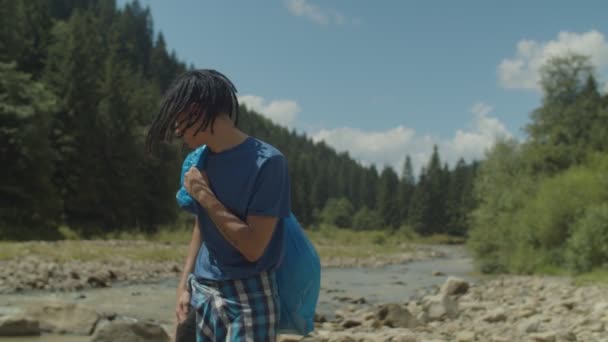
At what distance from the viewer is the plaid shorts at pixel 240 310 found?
1.94 m

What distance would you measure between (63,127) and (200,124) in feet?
158

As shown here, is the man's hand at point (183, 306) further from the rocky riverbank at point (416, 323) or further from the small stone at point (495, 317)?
the small stone at point (495, 317)

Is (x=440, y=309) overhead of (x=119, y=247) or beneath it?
overhead

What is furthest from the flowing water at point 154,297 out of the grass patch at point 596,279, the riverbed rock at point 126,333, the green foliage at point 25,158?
the green foliage at point 25,158

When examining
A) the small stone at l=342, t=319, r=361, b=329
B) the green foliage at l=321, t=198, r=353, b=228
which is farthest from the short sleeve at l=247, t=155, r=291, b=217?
the green foliage at l=321, t=198, r=353, b=228

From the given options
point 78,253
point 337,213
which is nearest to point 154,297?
point 78,253

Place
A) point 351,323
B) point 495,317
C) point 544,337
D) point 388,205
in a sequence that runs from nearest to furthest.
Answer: point 544,337 → point 351,323 → point 495,317 → point 388,205

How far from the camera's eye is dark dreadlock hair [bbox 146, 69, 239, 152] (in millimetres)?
1956

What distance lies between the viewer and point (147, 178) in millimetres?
55156

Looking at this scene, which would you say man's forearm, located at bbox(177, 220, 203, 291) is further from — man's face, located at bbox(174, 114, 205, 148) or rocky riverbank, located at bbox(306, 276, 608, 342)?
rocky riverbank, located at bbox(306, 276, 608, 342)

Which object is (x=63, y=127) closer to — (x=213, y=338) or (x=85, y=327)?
(x=85, y=327)

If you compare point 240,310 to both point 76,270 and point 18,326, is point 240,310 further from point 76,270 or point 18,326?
point 76,270

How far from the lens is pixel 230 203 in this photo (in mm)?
1966

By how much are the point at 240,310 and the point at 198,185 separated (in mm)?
427
